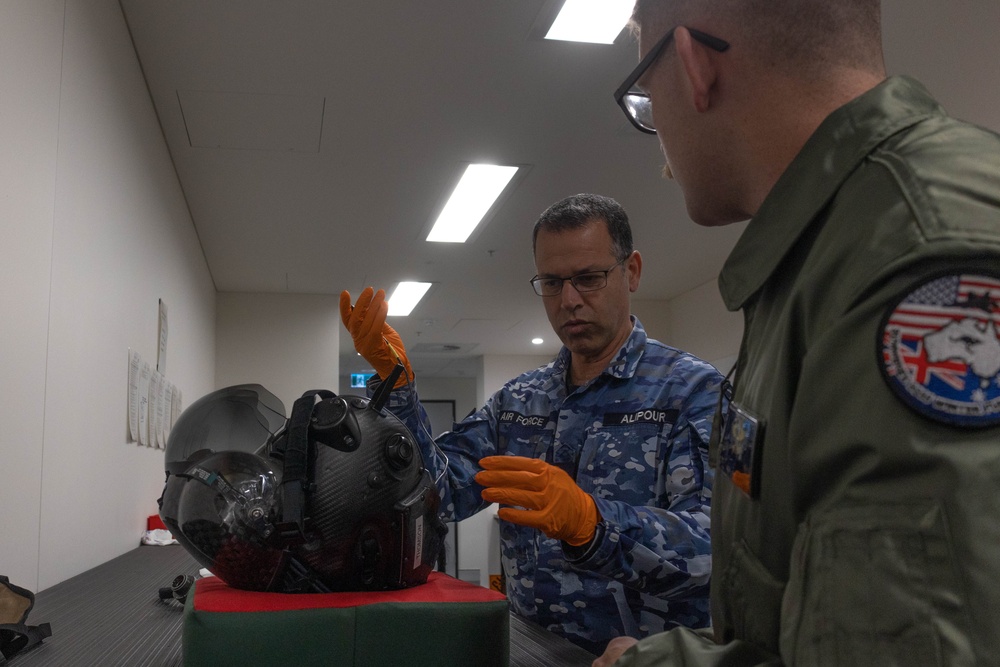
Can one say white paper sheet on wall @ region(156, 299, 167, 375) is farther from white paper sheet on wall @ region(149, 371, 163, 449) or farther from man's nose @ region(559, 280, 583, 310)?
man's nose @ region(559, 280, 583, 310)

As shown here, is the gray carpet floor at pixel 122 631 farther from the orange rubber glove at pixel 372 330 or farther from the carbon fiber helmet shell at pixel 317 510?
the orange rubber glove at pixel 372 330

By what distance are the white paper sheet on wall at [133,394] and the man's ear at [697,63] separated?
272cm

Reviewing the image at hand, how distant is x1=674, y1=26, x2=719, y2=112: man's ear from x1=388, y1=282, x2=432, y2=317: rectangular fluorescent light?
5951mm

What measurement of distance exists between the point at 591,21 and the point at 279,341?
4928 millimetres

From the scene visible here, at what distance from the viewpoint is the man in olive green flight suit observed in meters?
0.40

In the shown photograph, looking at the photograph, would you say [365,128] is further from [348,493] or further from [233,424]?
[348,493]

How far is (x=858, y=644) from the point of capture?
1.37ft

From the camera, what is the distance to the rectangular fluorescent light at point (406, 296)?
21.9 feet

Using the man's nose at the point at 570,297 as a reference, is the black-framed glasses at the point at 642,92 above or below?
above

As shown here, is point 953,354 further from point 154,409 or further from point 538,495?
point 154,409

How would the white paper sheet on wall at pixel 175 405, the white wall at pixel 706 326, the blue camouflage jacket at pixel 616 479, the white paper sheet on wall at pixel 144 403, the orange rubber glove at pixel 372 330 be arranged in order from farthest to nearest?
1. the white wall at pixel 706 326
2. the white paper sheet on wall at pixel 175 405
3. the white paper sheet on wall at pixel 144 403
4. the orange rubber glove at pixel 372 330
5. the blue camouflage jacket at pixel 616 479

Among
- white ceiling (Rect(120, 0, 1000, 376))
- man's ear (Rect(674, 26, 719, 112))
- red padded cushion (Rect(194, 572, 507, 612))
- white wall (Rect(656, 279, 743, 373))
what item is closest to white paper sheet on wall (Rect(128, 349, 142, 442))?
white ceiling (Rect(120, 0, 1000, 376))

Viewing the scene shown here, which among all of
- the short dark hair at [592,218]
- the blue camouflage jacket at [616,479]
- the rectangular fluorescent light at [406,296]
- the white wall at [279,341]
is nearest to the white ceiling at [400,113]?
the rectangular fluorescent light at [406,296]

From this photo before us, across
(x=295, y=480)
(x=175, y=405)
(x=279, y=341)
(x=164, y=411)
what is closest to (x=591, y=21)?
(x=295, y=480)
